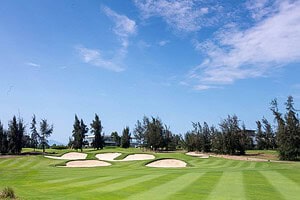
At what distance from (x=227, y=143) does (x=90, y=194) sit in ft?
174

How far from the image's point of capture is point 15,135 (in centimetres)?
6912

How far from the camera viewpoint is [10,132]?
6944 cm

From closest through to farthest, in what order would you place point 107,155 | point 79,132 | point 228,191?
point 228,191 → point 107,155 → point 79,132

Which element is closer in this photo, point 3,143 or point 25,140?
point 3,143

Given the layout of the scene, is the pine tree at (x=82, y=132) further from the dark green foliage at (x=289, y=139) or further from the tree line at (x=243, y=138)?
the dark green foliage at (x=289, y=139)

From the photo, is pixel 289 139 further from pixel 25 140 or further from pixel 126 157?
pixel 25 140

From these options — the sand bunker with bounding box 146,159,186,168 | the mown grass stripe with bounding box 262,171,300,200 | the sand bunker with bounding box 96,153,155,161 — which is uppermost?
the sand bunker with bounding box 96,153,155,161

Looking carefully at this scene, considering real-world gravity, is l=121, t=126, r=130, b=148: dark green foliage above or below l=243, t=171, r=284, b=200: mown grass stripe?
above

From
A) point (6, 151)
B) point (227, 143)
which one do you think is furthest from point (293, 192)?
point (6, 151)

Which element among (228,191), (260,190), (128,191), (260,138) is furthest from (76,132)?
(260,190)

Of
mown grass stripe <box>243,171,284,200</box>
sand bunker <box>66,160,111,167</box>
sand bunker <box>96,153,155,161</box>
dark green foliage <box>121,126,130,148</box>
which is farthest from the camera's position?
dark green foliage <box>121,126,130,148</box>

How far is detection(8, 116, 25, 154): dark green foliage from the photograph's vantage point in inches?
2692

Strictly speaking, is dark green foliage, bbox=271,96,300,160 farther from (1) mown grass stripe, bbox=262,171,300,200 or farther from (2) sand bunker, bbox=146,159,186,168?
(1) mown grass stripe, bbox=262,171,300,200

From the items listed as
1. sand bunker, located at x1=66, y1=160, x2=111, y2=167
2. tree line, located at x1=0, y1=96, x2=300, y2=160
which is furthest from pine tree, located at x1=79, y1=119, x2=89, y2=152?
sand bunker, located at x1=66, y1=160, x2=111, y2=167
